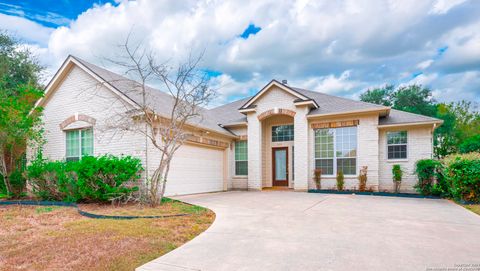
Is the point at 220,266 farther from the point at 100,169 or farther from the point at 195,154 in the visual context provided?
the point at 195,154

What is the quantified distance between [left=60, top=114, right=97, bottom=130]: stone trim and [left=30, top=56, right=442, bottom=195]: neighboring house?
42 millimetres

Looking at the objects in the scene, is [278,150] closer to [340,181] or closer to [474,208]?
[340,181]

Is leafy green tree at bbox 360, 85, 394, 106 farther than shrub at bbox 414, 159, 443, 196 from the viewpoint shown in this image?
Yes

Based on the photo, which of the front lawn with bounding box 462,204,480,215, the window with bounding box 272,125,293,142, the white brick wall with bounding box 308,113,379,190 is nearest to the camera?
the front lawn with bounding box 462,204,480,215

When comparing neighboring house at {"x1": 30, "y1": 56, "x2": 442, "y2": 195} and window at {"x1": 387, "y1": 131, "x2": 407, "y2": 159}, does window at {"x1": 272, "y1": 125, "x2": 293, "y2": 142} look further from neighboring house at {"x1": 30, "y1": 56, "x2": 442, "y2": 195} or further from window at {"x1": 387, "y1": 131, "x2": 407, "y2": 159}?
window at {"x1": 387, "y1": 131, "x2": 407, "y2": 159}

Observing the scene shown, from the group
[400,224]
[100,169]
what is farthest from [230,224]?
[100,169]

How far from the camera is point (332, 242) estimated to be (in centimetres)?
481

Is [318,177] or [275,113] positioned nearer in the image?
[318,177]

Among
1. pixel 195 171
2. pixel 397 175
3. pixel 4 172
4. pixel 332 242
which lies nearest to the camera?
pixel 332 242

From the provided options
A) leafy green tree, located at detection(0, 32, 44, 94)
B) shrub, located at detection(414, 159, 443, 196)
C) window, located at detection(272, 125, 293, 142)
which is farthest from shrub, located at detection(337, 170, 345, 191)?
leafy green tree, located at detection(0, 32, 44, 94)

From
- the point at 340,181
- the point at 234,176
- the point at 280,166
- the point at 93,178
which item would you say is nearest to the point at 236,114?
the point at 234,176

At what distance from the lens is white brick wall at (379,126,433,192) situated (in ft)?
42.8

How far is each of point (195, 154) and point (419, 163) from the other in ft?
32.5

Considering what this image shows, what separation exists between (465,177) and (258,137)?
28.9 ft
